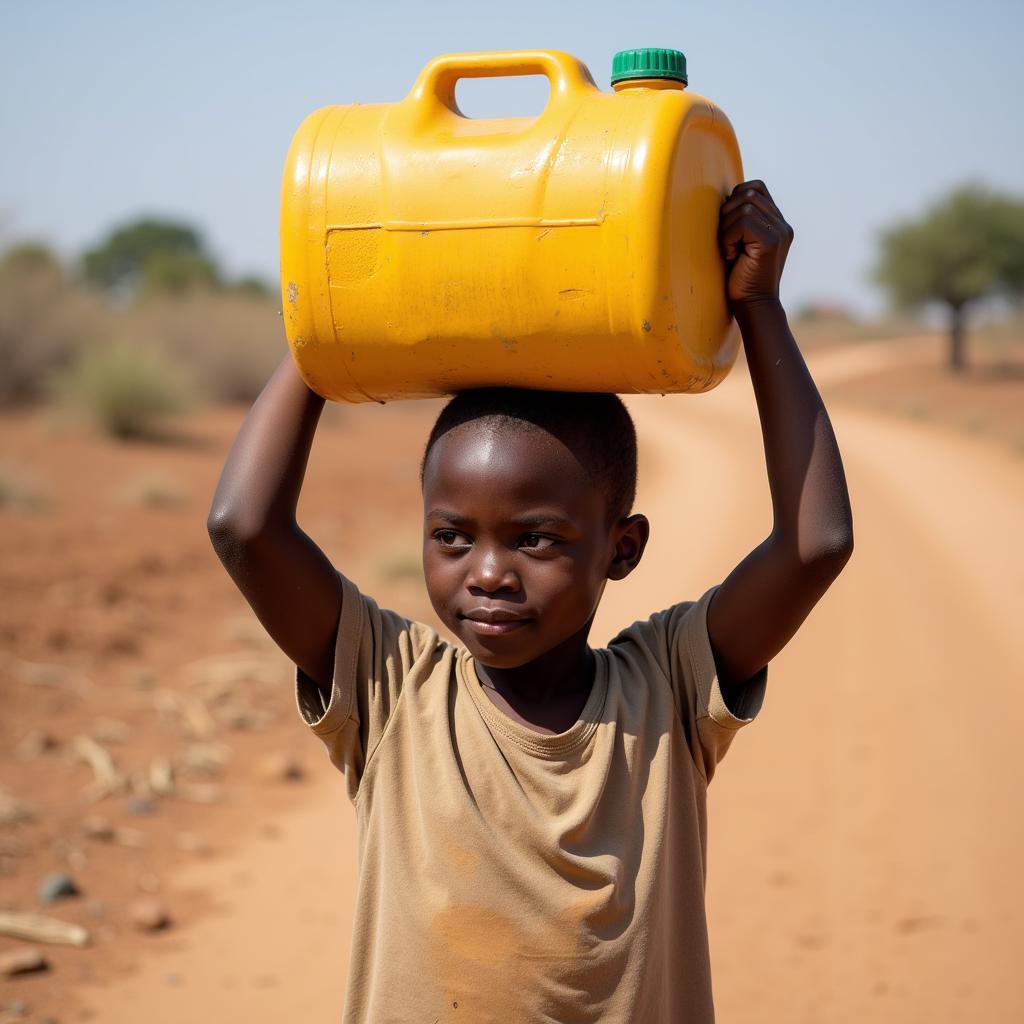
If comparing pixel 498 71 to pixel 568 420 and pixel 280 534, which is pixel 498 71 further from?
pixel 280 534

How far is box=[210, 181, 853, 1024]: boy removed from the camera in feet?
5.75

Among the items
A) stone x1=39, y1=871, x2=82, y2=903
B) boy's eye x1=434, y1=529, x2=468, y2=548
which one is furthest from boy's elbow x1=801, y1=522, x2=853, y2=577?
stone x1=39, y1=871, x2=82, y2=903

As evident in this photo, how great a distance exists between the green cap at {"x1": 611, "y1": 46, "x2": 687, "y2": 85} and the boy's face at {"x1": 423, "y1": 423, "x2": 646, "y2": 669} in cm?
50

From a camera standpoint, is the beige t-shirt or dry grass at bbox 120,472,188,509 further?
dry grass at bbox 120,472,188,509

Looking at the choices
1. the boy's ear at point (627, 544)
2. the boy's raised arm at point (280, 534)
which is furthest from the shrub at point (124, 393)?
the boy's ear at point (627, 544)

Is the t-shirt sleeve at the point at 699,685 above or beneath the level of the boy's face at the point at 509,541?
beneath

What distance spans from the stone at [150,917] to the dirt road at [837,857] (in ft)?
0.24

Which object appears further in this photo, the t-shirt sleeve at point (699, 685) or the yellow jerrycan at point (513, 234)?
the t-shirt sleeve at point (699, 685)

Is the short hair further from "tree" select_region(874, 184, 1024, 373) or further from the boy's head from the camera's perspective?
"tree" select_region(874, 184, 1024, 373)

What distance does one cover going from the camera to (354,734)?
74.7 inches

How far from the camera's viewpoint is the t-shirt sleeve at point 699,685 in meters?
1.88

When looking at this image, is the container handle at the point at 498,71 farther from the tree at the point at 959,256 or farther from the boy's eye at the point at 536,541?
the tree at the point at 959,256

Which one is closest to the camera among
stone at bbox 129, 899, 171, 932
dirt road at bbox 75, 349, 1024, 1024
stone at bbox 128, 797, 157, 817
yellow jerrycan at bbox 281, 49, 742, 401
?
yellow jerrycan at bbox 281, 49, 742, 401

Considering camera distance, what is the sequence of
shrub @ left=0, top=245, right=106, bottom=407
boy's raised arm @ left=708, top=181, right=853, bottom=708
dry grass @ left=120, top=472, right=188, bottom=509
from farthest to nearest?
shrub @ left=0, top=245, right=106, bottom=407 → dry grass @ left=120, top=472, right=188, bottom=509 → boy's raised arm @ left=708, top=181, right=853, bottom=708
